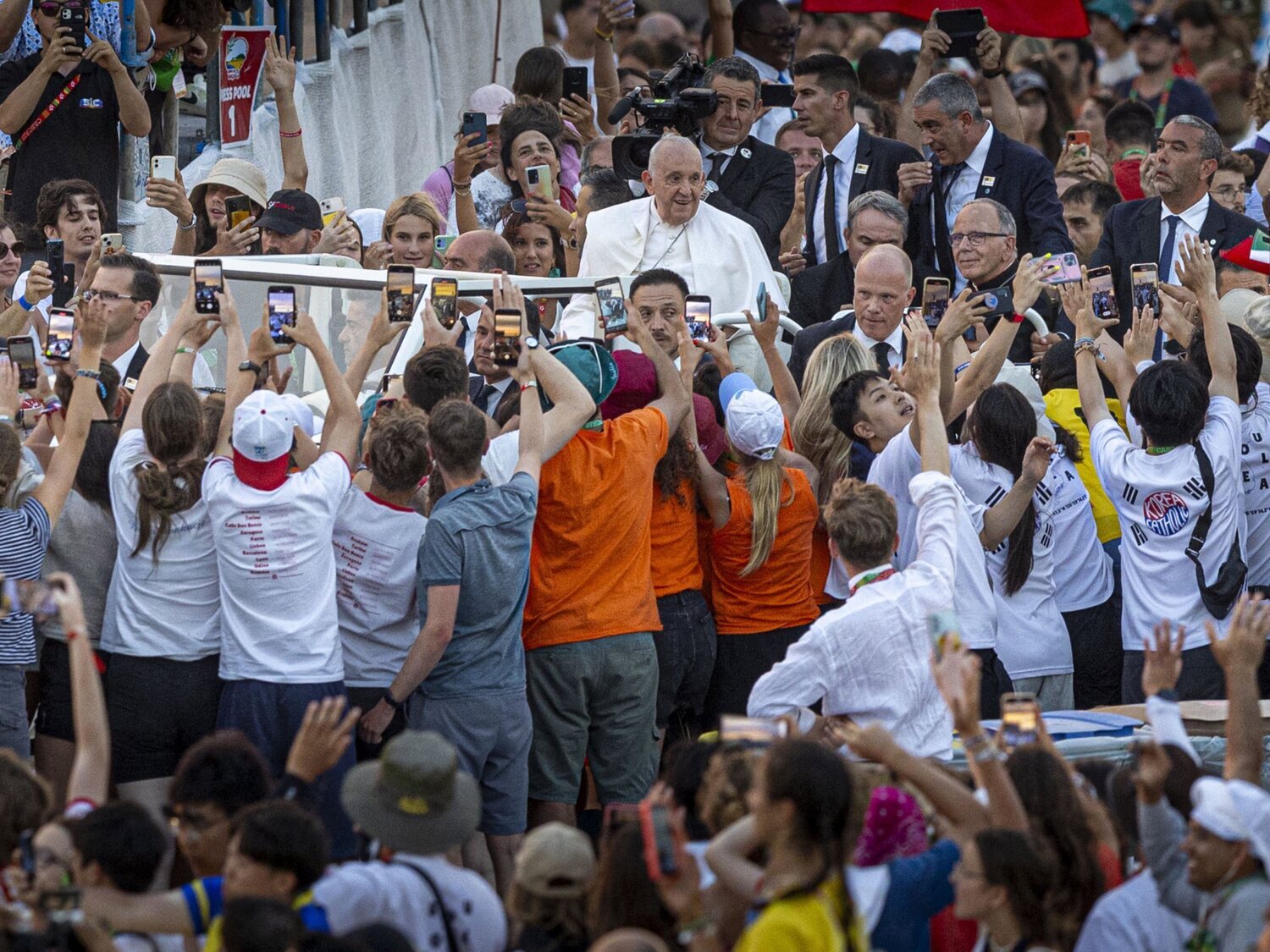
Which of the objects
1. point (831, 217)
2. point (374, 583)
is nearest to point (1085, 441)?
point (831, 217)

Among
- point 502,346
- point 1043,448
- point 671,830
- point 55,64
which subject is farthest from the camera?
point 55,64

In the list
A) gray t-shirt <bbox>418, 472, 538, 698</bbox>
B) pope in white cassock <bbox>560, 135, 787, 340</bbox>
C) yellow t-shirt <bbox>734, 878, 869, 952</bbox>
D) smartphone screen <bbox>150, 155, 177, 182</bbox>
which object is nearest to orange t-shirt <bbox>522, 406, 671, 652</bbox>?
gray t-shirt <bbox>418, 472, 538, 698</bbox>

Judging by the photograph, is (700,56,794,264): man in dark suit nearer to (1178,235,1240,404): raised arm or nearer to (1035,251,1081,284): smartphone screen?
(1035,251,1081,284): smartphone screen

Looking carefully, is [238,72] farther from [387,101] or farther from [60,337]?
[60,337]

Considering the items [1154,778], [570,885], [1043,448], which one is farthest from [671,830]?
[1043,448]

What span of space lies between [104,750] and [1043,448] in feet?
10.9

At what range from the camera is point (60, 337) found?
6051mm

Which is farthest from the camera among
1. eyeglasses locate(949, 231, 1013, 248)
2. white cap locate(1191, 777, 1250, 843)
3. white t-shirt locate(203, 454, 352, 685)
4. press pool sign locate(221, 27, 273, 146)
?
press pool sign locate(221, 27, 273, 146)

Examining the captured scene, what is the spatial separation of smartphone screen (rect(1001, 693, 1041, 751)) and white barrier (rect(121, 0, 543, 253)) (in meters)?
6.11

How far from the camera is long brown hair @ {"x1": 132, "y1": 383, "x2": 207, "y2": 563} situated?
5.52m

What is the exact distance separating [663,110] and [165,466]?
12.5ft

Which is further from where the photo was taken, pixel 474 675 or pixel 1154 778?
pixel 474 675

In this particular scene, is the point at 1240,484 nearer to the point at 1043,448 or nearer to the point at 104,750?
the point at 1043,448

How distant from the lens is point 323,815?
549 centimetres
